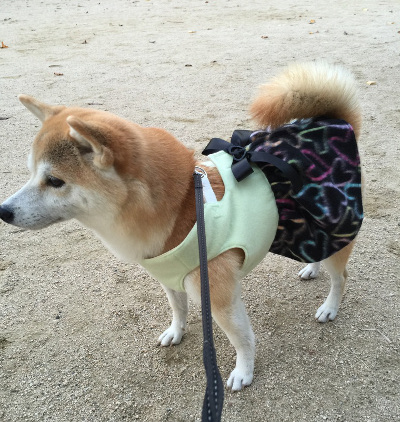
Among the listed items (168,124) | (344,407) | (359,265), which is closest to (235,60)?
(168,124)

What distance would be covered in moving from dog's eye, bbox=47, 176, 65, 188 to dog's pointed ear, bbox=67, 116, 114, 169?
191 mm

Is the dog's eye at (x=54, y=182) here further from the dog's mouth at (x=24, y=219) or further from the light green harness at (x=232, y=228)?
the light green harness at (x=232, y=228)

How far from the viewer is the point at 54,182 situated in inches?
62.6

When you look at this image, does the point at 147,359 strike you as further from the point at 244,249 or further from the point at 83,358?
the point at 244,249

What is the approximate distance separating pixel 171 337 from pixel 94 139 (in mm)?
1264

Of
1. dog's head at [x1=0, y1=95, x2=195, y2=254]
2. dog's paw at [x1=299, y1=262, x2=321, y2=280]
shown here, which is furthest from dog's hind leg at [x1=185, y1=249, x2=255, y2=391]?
dog's paw at [x1=299, y1=262, x2=321, y2=280]

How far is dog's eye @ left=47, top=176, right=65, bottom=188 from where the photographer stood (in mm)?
1581

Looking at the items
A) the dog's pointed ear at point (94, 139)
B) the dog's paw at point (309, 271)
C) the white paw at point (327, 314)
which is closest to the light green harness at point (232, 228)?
the dog's pointed ear at point (94, 139)

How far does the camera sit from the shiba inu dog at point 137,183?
1.53 metres

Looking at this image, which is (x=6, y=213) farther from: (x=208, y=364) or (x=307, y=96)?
(x=307, y=96)

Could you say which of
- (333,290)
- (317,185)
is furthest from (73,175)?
(333,290)

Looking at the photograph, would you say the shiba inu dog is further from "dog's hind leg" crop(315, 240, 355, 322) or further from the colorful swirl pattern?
"dog's hind leg" crop(315, 240, 355, 322)

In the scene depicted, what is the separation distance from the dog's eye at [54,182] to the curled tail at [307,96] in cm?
97

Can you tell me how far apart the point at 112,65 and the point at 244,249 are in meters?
5.59
